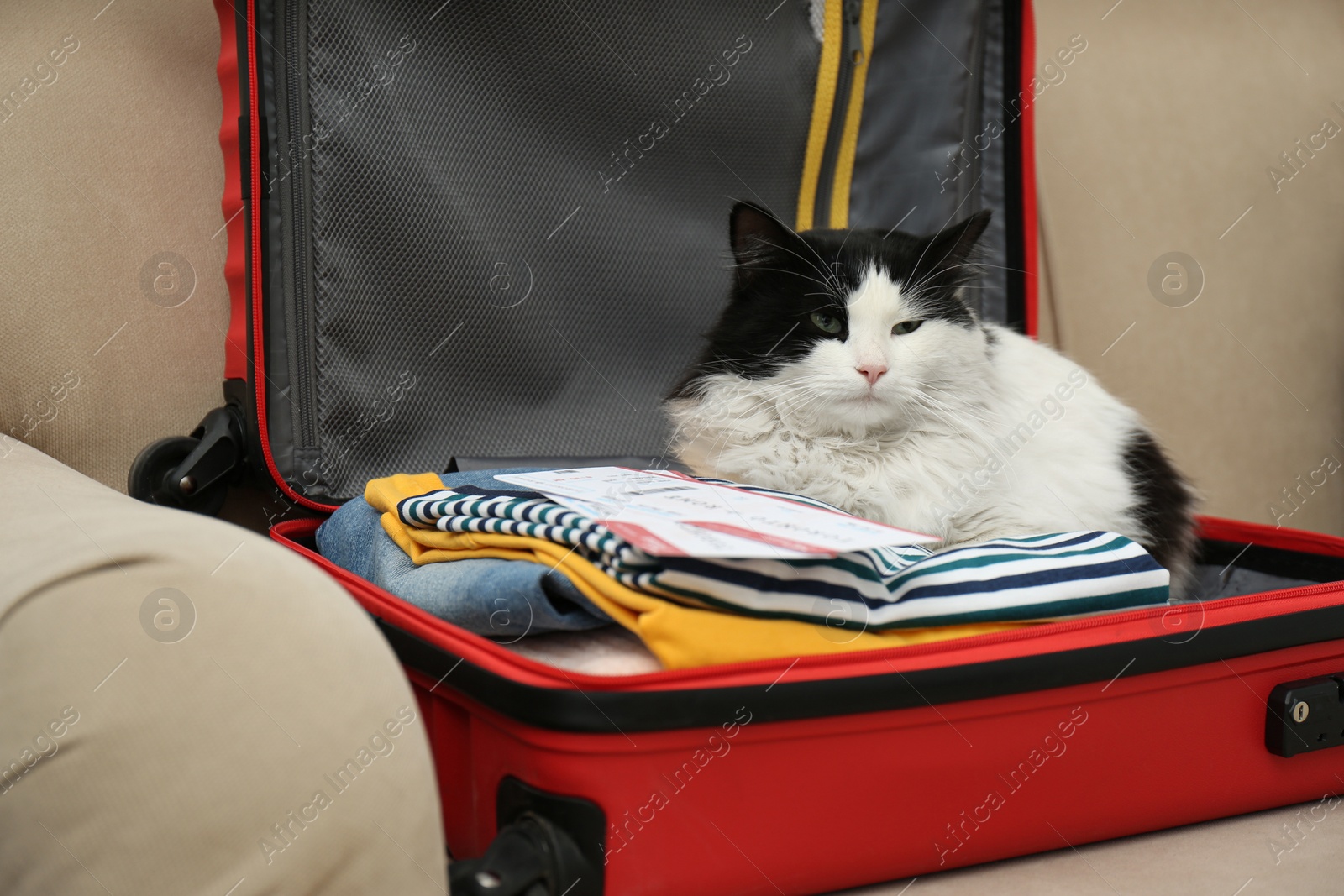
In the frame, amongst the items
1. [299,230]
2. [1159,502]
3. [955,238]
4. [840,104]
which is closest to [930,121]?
[840,104]

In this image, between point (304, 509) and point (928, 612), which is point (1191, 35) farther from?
point (304, 509)

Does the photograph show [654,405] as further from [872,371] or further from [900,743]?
[900,743]

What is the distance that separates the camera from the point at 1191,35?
4.99 ft

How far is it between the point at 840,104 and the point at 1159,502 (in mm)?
687

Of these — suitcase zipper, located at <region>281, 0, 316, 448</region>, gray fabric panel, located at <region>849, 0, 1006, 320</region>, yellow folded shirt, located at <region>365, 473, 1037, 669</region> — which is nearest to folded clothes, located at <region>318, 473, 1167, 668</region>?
yellow folded shirt, located at <region>365, 473, 1037, 669</region>

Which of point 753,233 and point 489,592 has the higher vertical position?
point 753,233

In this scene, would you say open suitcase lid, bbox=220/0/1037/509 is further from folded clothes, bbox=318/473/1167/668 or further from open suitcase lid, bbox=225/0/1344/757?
folded clothes, bbox=318/473/1167/668

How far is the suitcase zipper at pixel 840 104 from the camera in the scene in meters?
1.21

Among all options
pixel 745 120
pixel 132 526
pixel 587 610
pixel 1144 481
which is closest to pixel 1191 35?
pixel 745 120

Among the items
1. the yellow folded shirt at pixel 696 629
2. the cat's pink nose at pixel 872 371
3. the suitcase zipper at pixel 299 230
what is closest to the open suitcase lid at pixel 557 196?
the suitcase zipper at pixel 299 230

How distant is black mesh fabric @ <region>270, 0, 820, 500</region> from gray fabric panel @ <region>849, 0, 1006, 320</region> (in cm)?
12

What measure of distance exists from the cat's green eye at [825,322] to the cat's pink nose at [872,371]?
0.21 feet

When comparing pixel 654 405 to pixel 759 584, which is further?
pixel 654 405

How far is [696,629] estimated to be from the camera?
52 centimetres
